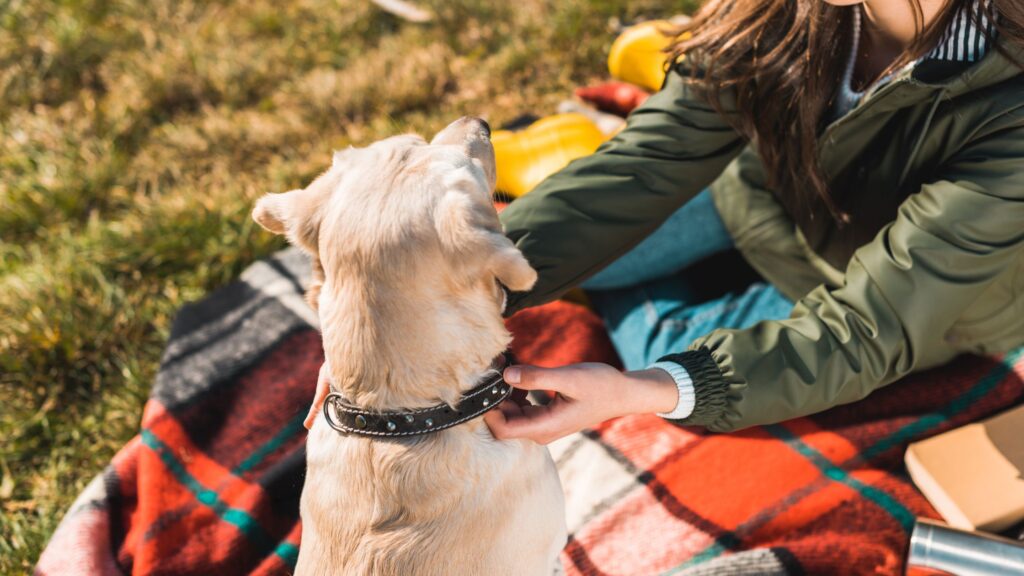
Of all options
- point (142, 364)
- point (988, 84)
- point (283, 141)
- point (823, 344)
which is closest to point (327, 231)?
point (823, 344)

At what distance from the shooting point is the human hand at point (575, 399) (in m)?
2.00

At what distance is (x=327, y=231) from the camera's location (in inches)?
70.0

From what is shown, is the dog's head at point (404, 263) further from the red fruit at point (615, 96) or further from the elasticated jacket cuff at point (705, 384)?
the red fruit at point (615, 96)

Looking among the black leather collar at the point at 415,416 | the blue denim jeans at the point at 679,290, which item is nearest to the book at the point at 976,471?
the blue denim jeans at the point at 679,290

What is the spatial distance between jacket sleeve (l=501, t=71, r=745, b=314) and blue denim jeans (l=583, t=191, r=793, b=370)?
328mm

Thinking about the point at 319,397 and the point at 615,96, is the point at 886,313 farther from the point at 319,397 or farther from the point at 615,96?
the point at 615,96

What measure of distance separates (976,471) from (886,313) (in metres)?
0.73

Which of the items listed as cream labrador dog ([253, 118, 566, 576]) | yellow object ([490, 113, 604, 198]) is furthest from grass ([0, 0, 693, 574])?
cream labrador dog ([253, 118, 566, 576])

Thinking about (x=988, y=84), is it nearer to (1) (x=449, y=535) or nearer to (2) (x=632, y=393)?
(2) (x=632, y=393)

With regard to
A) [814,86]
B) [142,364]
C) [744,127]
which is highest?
[814,86]

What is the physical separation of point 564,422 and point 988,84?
58.8 inches

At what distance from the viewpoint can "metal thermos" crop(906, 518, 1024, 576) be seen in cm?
231

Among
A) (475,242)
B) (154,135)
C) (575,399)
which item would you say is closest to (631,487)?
(575,399)

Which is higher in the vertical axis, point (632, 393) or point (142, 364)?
point (632, 393)
